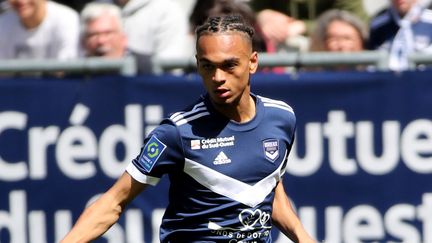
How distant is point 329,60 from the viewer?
7.49 meters

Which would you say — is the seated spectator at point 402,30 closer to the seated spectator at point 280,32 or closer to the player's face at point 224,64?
the seated spectator at point 280,32

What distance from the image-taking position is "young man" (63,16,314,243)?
5.04m

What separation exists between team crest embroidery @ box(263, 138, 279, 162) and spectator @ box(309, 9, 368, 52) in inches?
104

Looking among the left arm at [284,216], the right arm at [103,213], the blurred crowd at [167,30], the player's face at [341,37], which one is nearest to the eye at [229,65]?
the right arm at [103,213]

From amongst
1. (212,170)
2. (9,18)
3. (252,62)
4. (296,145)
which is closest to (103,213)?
(212,170)

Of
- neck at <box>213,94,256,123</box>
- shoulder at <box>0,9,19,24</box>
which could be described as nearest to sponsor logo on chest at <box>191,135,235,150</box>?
neck at <box>213,94,256,123</box>

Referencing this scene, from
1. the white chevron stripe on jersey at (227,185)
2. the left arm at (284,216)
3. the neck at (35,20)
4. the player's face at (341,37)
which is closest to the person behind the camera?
the white chevron stripe on jersey at (227,185)

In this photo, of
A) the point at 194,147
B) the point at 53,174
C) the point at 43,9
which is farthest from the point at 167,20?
the point at 194,147

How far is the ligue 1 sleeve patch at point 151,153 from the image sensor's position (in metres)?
5.10

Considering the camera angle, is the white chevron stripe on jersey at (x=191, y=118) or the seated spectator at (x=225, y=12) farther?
the seated spectator at (x=225, y=12)

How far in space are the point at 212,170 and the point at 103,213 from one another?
517 millimetres

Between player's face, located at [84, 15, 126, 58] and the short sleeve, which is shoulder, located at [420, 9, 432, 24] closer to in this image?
player's face, located at [84, 15, 126, 58]

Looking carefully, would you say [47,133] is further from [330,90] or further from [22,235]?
[330,90]

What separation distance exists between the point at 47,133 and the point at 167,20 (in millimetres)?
1225
